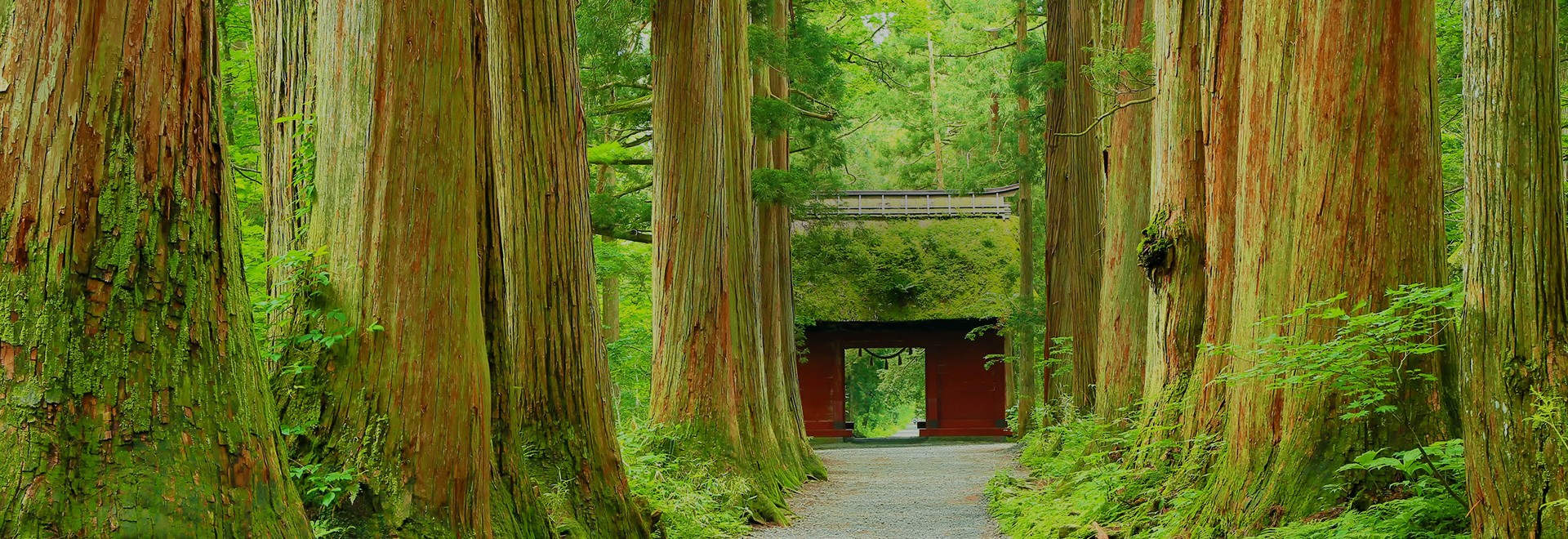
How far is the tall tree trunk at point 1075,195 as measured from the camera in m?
16.8

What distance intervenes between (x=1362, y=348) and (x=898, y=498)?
26.1 feet

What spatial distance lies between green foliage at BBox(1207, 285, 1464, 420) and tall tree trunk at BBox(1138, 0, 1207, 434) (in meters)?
2.33

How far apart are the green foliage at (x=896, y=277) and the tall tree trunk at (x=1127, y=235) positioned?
43.5 ft

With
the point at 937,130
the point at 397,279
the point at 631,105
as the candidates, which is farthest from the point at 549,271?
the point at 937,130

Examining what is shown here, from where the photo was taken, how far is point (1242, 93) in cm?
650

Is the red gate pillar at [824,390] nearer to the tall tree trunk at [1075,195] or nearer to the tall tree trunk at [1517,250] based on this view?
the tall tree trunk at [1075,195]

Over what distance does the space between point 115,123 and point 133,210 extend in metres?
0.23

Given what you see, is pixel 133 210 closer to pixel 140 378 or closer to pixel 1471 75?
pixel 140 378

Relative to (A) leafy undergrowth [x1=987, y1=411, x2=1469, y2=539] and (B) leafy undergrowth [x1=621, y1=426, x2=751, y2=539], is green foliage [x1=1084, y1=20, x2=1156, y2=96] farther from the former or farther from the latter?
(B) leafy undergrowth [x1=621, y1=426, x2=751, y2=539]

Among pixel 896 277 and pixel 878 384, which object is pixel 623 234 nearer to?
pixel 896 277

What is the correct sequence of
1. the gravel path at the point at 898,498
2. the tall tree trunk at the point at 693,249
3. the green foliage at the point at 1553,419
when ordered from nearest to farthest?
the green foliage at the point at 1553,419
the gravel path at the point at 898,498
the tall tree trunk at the point at 693,249

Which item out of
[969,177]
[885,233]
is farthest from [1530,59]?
[885,233]

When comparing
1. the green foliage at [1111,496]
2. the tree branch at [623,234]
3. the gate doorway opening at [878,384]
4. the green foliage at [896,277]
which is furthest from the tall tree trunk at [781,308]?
the gate doorway opening at [878,384]

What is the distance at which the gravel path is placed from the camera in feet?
31.6
